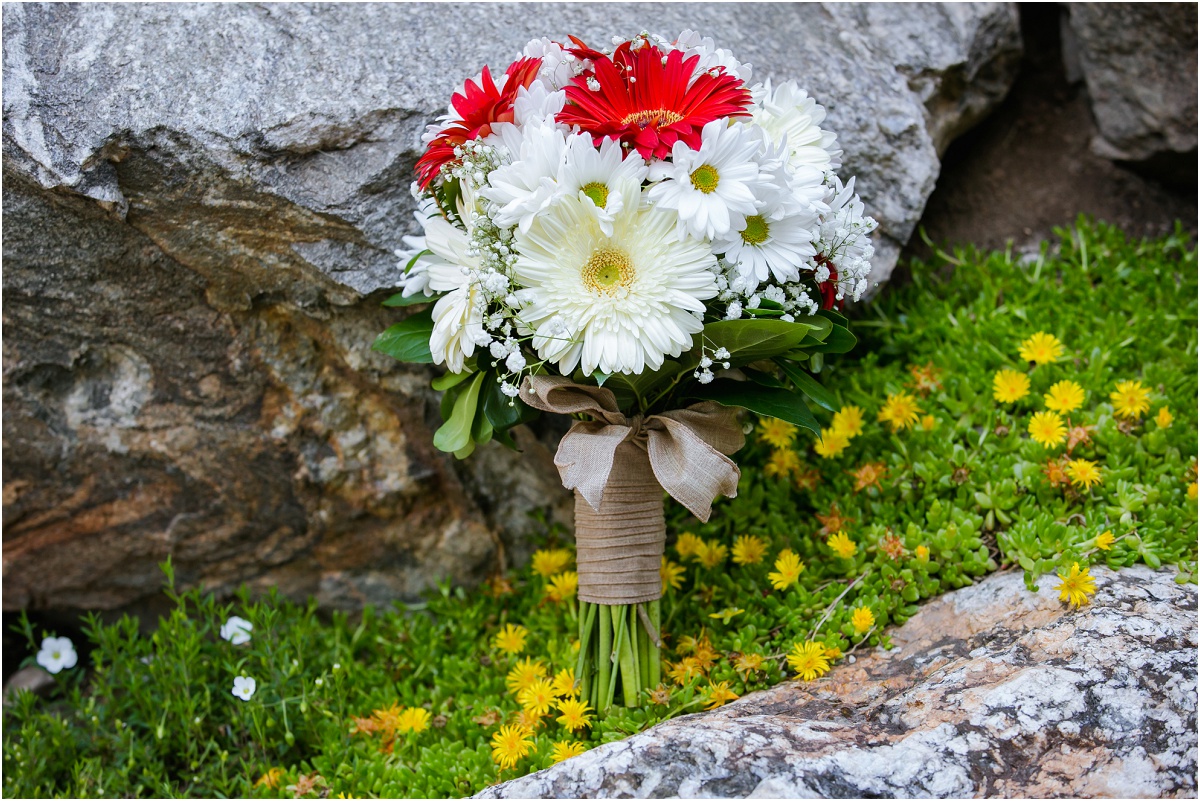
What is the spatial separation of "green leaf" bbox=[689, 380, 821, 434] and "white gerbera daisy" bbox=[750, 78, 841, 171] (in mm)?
432

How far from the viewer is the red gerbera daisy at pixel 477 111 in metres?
1.62

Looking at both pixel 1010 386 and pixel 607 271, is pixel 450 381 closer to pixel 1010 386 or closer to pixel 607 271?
pixel 607 271

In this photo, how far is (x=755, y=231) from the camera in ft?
5.20

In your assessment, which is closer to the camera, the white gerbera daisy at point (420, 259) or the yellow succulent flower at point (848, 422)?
the white gerbera daisy at point (420, 259)

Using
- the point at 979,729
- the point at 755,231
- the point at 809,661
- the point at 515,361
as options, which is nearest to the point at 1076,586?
the point at 979,729

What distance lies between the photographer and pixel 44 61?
77.2 inches

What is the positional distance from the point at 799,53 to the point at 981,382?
3.11 feet

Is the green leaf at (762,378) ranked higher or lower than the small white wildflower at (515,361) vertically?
higher

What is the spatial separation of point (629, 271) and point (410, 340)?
575mm

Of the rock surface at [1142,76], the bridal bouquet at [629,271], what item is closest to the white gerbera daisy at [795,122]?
the bridal bouquet at [629,271]

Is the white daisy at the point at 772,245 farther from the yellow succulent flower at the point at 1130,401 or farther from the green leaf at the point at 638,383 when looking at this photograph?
the yellow succulent flower at the point at 1130,401

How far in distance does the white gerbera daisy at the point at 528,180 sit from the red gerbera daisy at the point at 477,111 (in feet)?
0.38

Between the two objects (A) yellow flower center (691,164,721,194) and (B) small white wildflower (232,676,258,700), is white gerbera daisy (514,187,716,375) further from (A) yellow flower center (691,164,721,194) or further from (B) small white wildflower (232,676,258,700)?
(B) small white wildflower (232,676,258,700)

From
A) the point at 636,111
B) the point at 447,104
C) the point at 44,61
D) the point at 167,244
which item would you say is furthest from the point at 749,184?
the point at 44,61
